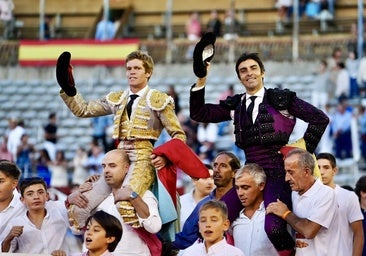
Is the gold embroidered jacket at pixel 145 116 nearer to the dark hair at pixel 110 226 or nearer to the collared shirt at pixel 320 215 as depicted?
the collared shirt at pixel 320 215

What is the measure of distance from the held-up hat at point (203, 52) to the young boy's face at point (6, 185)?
186 centimetres

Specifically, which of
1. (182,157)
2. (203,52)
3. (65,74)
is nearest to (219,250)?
(182,157)

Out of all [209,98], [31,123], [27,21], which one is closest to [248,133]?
[209,98]

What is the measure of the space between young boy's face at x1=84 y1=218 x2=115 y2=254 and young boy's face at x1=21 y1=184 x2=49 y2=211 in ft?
5.59

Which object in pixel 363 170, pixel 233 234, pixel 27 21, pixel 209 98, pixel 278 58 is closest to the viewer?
pixel 233 234

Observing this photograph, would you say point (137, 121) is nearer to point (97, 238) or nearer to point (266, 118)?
point (266, 118)

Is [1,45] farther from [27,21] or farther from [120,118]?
[120,118]

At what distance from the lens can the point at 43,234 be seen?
1167 cm

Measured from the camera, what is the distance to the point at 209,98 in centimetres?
2675

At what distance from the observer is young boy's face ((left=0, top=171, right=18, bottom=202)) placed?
1176 cm

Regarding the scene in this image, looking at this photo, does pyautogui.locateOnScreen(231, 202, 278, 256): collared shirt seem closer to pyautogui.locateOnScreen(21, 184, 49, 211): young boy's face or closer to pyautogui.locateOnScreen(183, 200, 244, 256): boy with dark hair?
pyautogui.locateOnScreen(183, 200, 244, 256): boy with dark hair

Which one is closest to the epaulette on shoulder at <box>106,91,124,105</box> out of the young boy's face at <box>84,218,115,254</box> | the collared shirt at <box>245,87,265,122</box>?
Answer: the collared shirt at <box>245,87,265,122</box>

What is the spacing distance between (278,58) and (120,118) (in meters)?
17.5

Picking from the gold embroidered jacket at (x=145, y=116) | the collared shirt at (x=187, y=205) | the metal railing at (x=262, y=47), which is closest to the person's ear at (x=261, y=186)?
the gold embroidered jacket at (x=145, y=116)
